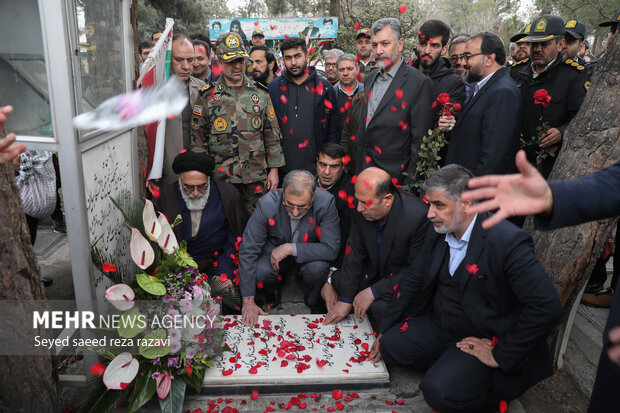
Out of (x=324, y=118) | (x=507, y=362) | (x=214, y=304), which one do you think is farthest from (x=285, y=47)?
(x=507, y=362)

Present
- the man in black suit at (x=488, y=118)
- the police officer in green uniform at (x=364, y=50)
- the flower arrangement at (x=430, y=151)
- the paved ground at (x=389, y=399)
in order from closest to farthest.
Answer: the paved ground at (x=389, y=399)
the man in black suit at (x=488, y=118)
the flower arrangement at (x=430, y=151)
the police officer in green uniform at (x=364, y=50)

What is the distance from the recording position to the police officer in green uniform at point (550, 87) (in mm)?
3467

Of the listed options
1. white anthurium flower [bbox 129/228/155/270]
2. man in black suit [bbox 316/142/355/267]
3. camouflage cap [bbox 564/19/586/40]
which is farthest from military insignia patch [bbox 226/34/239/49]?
camouflage cap [bbox 564/19/586/40]

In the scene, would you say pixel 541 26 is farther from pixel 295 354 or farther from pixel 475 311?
pixel 295 354

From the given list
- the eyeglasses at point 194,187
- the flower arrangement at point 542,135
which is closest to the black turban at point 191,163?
the eyeglasses at point 194,187

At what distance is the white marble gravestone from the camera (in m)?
2.64

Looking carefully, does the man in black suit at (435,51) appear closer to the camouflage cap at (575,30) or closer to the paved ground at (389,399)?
the camouflage cap at (575,30)

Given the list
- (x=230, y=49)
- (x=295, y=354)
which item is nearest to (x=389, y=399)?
(x=295, y=354)

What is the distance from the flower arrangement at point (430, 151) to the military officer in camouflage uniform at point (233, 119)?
139 cm

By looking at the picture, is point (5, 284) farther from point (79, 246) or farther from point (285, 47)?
point (285, 47)

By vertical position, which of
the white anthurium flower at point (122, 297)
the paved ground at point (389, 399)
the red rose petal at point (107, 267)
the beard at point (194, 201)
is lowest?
the paved ground at point (389, 399)

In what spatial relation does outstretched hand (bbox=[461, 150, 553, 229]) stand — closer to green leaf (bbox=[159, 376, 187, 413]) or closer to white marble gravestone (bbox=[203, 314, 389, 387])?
white marble gravestone (bbox=[203, 314, 389, 387])

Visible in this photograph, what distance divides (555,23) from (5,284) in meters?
4.27

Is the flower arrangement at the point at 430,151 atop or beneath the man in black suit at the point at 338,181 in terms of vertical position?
atop
